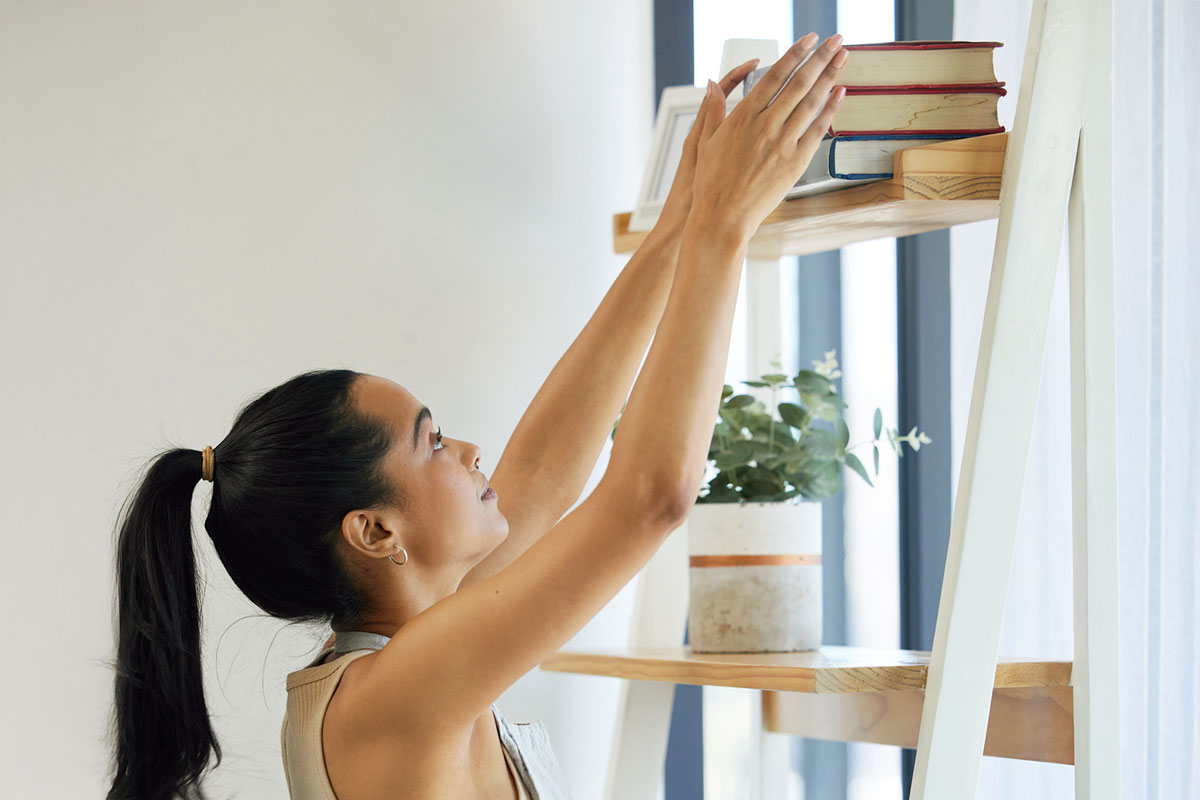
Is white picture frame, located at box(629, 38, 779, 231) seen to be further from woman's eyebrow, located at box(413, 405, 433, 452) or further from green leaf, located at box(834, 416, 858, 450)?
woman's eyebrow, located at box(413, 405, 433, 452)

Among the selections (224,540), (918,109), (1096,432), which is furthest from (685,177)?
(224,540)

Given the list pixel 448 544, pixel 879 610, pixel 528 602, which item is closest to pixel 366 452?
pixel 448 544

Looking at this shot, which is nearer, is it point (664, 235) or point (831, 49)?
point (831, 49)

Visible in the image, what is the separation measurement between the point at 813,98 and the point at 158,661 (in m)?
0.69

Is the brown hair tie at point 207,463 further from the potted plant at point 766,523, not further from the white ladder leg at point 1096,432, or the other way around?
the white ladder leg at point 1096,432

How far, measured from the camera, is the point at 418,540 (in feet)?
3.31

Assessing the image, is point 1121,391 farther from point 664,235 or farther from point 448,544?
point 448,544

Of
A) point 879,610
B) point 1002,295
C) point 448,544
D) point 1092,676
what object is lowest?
point 879,610

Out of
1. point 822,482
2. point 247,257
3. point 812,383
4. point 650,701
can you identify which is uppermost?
point 247,257

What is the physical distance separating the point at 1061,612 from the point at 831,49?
72 centimetres

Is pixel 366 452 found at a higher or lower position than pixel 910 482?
higher

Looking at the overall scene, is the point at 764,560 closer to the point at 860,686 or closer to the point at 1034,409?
the point at 860,686

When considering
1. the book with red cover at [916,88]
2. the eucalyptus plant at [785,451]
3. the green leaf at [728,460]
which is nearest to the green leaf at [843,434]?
the eucalyptus plant at [785,451]

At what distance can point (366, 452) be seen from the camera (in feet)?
3.23
